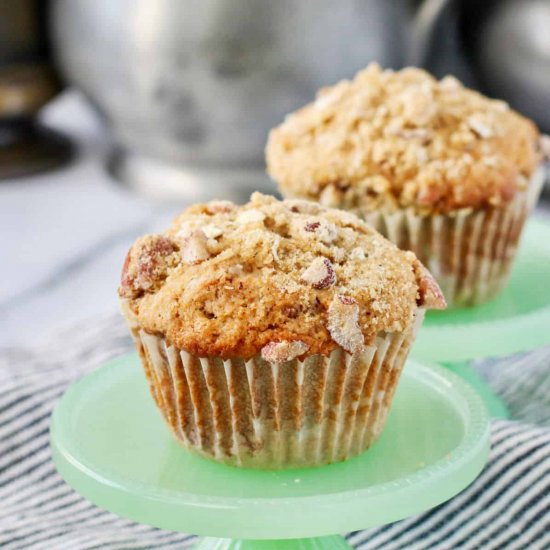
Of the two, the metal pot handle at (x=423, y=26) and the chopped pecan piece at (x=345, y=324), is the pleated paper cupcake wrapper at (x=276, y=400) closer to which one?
the chopped pecan piece at (x=345, y=324)

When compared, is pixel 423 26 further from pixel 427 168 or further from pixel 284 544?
pixel 284 544

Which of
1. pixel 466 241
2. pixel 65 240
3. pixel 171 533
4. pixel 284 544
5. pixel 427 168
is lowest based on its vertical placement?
pixel 65 240

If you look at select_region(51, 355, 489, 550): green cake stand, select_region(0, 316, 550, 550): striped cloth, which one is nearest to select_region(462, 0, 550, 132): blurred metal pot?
select_region(0, 316, 550, 550): striped cloth

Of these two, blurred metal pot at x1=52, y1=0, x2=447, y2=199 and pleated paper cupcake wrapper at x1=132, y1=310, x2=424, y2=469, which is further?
blurred metal pot at x1=52, y1=0, x2=447, y2=199

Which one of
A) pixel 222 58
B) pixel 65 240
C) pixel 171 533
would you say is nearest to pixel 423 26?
pixel 222 58

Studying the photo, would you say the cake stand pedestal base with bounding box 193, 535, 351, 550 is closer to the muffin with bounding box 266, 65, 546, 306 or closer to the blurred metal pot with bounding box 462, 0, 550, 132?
the muffin with bounding box 266, 65, 546, 306

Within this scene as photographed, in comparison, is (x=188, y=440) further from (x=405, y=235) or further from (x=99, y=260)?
(x=99, y=260)
